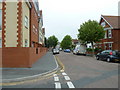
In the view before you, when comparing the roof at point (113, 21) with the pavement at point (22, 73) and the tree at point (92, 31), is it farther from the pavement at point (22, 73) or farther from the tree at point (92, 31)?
the pavement at point (22, 73)

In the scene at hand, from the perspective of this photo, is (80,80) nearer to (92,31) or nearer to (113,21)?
(92,31)

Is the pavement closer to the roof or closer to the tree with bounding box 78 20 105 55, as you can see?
the tree with bounding box 78 20 105 55

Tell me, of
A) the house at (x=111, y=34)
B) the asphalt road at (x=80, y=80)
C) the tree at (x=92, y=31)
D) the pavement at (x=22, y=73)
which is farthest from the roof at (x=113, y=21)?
the pavement at (x=22, y=73)

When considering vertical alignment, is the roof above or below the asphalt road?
above

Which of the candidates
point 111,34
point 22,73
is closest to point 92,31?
point 111,34

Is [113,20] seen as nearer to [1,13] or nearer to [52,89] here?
[1,13]

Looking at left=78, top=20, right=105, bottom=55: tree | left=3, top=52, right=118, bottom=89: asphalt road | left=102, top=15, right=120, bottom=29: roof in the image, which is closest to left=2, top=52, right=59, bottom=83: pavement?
left=3, top=52, right=118, bottom=89: asphalt road

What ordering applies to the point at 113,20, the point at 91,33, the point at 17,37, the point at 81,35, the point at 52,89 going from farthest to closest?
1. the point at 113,20
2. the point at 81,35
3. the point at 91,33
4. the point at 17,37
5. the point at 52,89

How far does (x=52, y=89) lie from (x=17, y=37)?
7.48 m

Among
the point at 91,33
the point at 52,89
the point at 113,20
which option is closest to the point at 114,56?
the point at 91,33

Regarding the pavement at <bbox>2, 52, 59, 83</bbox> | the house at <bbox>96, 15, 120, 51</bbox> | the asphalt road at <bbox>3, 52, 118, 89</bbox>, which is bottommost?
the asphalt road at <bbox>3, 52, 118, 89</bbox>

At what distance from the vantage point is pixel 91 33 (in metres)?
26.7

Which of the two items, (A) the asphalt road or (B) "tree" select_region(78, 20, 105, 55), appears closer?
(A) the asphalt road

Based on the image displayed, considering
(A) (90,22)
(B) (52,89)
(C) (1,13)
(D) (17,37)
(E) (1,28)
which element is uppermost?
(A) (90,22)
